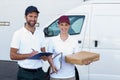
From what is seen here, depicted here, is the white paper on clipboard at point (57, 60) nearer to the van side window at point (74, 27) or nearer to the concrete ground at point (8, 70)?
the van side window at point (74, 27)

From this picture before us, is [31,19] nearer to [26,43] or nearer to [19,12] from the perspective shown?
[26,43]

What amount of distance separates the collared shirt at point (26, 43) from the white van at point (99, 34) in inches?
119

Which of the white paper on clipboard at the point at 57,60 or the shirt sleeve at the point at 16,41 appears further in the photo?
the white paper on clipboard at the point at 57,60

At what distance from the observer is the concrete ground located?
Answer: 9203 millimetres

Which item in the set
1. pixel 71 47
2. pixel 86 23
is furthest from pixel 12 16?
pixel 71 47

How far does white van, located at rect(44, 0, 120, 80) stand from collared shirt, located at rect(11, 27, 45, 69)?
3.02 meters

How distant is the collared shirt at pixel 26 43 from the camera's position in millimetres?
4316

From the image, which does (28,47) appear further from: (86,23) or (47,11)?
(47,11)

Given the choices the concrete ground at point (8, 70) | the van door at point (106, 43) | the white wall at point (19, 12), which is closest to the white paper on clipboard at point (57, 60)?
the van door at point (106, 43)

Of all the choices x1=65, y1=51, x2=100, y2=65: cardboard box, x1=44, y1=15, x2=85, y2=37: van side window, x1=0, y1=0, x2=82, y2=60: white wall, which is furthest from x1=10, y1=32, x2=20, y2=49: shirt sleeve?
x1=0, y1=0, x2=82, y2=60: white wall

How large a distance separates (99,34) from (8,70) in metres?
3.53

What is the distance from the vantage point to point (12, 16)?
11.5 meters

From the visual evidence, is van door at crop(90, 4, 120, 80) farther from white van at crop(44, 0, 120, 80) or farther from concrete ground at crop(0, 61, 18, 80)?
concrete ground at crop(0, 61, 18, 80)

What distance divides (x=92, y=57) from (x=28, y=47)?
741 mm
